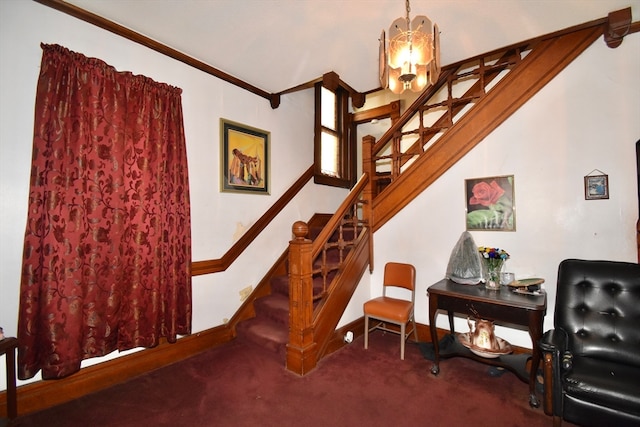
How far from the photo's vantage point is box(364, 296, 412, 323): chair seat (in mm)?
2773

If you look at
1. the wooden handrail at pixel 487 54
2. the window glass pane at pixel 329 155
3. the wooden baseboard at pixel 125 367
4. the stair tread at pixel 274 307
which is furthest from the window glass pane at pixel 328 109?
the wooden baseboard at pixel 125 367

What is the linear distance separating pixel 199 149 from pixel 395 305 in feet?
8.59

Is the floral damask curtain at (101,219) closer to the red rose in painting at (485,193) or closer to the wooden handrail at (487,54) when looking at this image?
the wooden handrail at (487,54)

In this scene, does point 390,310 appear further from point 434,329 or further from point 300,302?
point 300,302

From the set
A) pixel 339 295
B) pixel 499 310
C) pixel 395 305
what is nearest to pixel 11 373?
pixel 339 295

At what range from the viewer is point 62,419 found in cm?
195

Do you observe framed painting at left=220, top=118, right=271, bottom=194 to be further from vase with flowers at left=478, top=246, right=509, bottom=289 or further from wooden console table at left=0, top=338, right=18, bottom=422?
vase with flowers at left=478, top=246, right=509, bottom=289

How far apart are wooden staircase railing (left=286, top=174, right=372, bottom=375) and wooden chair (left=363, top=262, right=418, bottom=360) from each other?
1.06ft

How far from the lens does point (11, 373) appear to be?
1.78 metres

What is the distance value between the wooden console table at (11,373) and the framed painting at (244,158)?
76.8 inches

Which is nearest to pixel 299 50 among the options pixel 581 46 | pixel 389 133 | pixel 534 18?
pixel 389 133

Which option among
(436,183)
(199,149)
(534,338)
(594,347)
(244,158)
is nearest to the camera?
(594,347)

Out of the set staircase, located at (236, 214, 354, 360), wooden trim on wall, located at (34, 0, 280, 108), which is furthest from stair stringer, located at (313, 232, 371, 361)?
wooden trim on wall, located at (34, 0, 280, 108)

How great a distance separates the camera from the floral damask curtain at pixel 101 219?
6.46 feet
